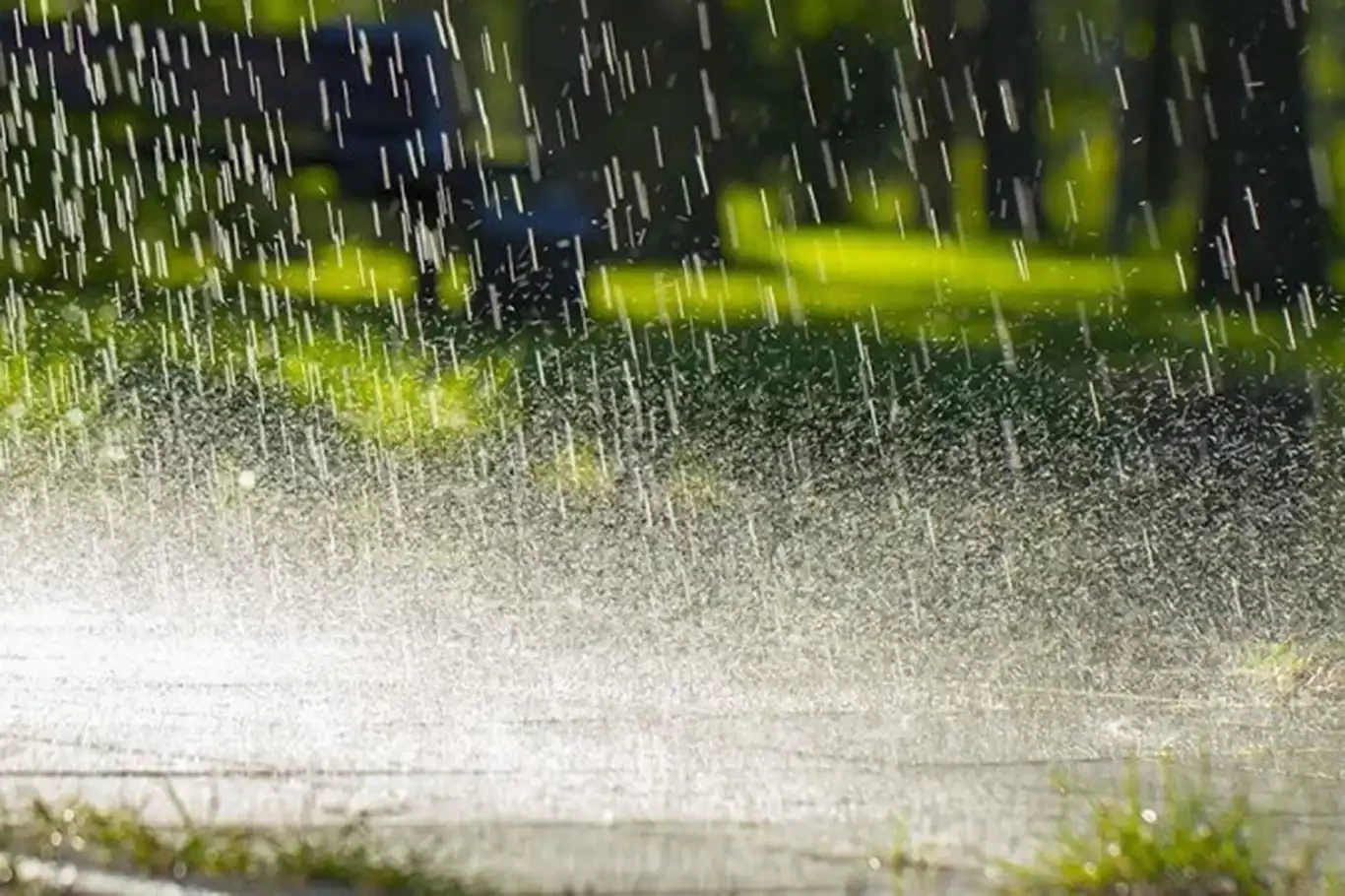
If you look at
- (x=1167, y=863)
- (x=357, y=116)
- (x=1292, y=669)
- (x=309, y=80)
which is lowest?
(x=1167, y=863)

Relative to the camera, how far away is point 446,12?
770 inches

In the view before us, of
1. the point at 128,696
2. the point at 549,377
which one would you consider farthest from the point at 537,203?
the point at 128,696

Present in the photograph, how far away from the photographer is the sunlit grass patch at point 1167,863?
5.09 metres

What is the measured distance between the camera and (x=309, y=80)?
52.8 feet

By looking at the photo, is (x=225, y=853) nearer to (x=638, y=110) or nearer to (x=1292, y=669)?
(x=1292, y=669)

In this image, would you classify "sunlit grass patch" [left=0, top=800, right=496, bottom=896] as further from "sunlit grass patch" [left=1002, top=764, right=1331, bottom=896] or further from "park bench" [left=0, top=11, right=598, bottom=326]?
"park bench" [left=0, top=11, right=598, bottom=326]

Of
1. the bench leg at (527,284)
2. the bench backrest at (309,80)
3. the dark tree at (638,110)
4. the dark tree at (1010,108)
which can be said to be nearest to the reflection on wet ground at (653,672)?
the bench backrest at (309,80)

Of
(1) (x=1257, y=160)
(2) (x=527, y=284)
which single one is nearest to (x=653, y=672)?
(2) (x=527, y=284)

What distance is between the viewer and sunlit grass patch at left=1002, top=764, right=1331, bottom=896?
201 inches

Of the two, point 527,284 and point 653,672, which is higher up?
point 527,284

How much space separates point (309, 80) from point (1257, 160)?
19.4 ft

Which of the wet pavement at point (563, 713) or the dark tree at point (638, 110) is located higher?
the dark tree at point (638, 110)

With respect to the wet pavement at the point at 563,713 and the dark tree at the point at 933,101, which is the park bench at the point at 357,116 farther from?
the dark tree at the point at 933,101

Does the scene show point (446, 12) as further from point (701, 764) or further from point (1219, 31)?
point (701, 764)
